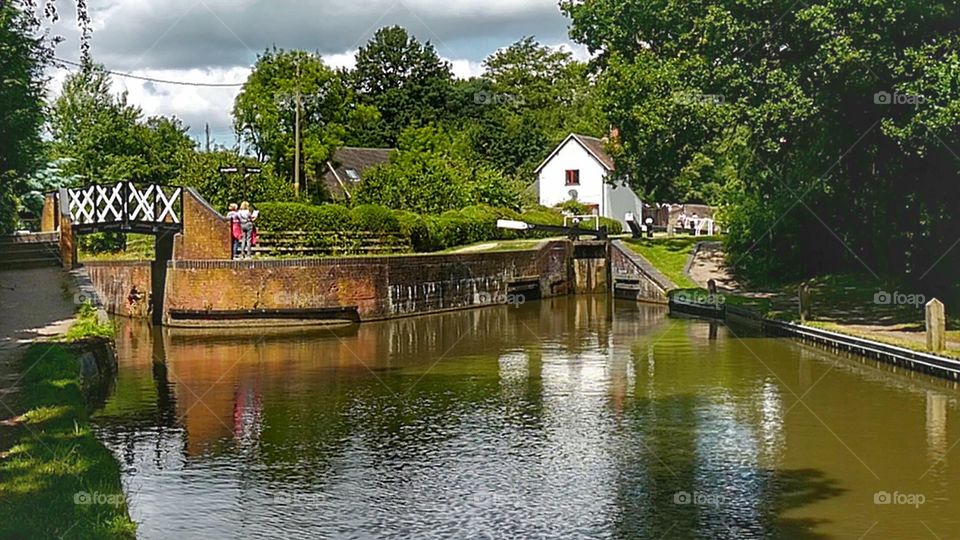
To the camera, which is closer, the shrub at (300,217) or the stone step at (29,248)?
the stone step at (29,248)

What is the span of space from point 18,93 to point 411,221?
16.2 m

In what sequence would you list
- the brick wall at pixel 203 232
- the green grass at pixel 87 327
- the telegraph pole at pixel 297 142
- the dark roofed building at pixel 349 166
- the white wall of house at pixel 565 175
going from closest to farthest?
the green grass at pixel 87 327 → the brick wall at pixel 203 232 → the telegraph pole at pixel 297 142 → the dark roofed building at pixel 349 166 → the white wall of house at pixel 565 175

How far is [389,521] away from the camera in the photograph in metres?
11.0

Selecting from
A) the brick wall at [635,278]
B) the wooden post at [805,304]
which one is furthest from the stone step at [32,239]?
the brick wall at [635,278]

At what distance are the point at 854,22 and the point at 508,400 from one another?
1054cm

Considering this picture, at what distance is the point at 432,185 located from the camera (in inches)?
1745

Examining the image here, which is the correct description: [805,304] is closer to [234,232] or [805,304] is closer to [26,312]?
[234,232]

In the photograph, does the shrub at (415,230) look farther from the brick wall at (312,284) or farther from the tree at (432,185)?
the tree at (432,185)

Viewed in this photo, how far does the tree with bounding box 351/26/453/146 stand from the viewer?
76.7 metres

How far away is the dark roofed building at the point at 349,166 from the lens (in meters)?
62.0

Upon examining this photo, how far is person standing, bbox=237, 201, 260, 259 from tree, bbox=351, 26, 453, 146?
4644 centimetres

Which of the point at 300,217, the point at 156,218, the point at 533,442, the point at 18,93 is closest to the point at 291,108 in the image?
the point at 300,217

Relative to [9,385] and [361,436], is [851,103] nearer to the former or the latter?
[361,436]

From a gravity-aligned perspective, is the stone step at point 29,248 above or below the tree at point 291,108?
below
